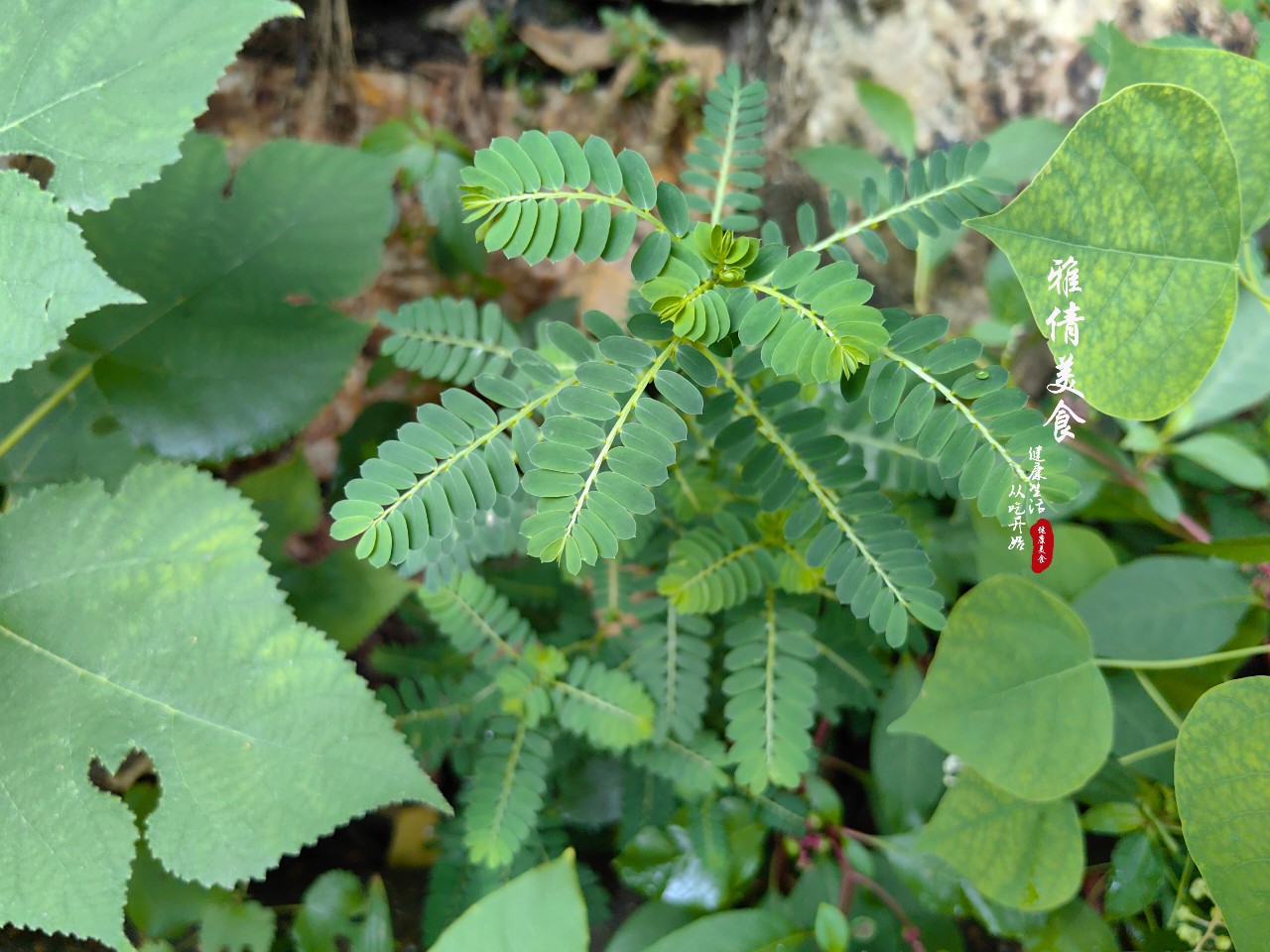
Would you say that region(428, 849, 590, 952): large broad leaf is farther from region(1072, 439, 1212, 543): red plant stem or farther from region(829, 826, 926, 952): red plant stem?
region(1072, 439, 1212, 543): red plant stem

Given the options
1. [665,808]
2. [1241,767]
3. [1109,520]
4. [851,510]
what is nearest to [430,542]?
[851,510]

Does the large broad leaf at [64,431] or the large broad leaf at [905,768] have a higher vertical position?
the large broad leaf at [64,431]

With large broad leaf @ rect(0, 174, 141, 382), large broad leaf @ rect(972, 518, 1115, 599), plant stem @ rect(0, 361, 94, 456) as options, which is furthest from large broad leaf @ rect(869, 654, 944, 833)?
plant stem @ rect(0, 361, 94, 456)

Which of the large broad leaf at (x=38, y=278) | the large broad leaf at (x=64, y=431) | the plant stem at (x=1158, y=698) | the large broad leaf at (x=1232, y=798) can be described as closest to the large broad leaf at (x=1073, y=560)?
the plant stem at (x=1158, y=698)

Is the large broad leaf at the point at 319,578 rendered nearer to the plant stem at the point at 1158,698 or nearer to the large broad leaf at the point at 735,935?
the large broad leaf at the point at 735,935

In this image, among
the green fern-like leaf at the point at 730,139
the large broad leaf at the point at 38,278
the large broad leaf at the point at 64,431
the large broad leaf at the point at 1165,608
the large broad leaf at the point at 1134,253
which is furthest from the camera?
the large broad leaf at the point at 64,431

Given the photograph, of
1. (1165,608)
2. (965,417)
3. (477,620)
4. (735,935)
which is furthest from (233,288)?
(1165,608)
